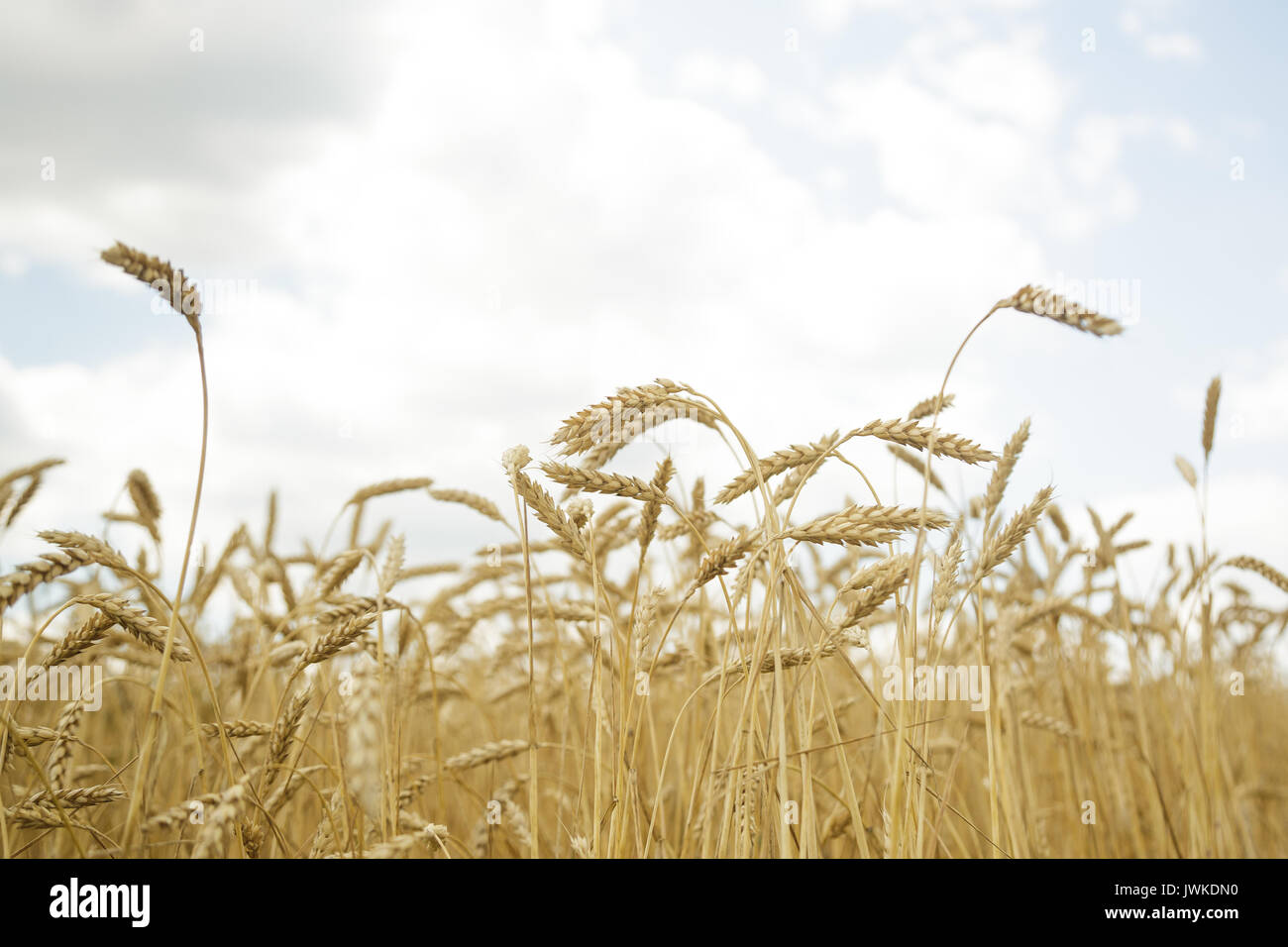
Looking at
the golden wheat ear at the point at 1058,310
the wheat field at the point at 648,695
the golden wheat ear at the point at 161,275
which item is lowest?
the wheat field at the point at 648,695

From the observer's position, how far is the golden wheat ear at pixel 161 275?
3.85 feet

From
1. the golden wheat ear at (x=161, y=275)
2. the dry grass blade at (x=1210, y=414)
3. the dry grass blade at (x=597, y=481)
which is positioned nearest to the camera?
the golden wheat ear at (x=161, y=275)

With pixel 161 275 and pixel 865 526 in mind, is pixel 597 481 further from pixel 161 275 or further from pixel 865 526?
pixel 161 275

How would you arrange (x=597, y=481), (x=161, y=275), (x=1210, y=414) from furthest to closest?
(x=1210, y=414), (x=597, y=481), (x=161, y=275)

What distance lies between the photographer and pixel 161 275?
1196 millimetres

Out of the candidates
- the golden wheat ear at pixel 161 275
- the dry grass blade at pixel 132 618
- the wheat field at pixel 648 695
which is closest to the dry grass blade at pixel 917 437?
the wheat field at pixel 648 695

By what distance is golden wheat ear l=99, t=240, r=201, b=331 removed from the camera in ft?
3.85

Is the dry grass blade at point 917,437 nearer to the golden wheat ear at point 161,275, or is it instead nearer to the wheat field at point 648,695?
the wheat field at point 648,695

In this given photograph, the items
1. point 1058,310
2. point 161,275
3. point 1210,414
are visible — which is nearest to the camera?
point 161,275

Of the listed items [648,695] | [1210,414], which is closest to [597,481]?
[648,695]
